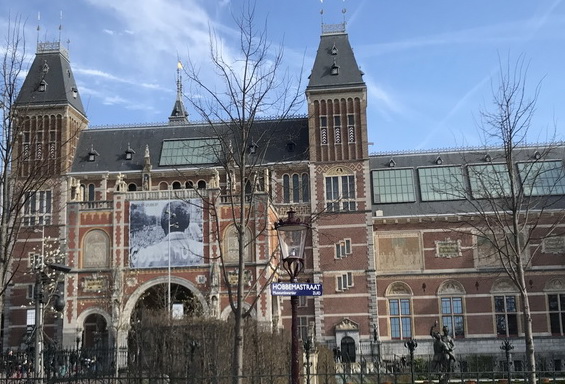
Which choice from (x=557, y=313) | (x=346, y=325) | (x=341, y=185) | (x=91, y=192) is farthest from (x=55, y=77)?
(x=557, y=313)

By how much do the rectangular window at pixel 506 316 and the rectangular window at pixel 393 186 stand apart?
915cm

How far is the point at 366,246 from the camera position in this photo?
45.6 m

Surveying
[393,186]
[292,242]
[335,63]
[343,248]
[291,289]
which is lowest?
[291,289]

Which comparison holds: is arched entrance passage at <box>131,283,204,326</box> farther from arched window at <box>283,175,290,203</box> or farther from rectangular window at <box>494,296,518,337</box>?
rectangular window at <box>494,296,518,337</box>

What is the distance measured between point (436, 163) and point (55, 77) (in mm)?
28401

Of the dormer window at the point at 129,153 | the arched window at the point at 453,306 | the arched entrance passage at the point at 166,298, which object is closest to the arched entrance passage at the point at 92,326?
the arched entrance passage at the point at 166,298

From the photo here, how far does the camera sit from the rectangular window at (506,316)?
46.1 m

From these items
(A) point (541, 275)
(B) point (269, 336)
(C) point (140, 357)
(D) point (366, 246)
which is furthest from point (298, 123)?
(C) point (140, 357)

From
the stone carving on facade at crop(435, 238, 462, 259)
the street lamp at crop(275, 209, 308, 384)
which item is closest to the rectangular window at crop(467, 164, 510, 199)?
the stone carving on facade at crop(435, 238, 462, 259)

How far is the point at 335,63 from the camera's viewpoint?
158 feet

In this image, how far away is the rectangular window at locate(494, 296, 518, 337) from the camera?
151 feet

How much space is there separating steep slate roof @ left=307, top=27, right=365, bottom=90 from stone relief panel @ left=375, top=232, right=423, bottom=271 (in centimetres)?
1070

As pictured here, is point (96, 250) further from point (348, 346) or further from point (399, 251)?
point (399, 251)

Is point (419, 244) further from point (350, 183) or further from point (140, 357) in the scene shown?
point (140, 357)
